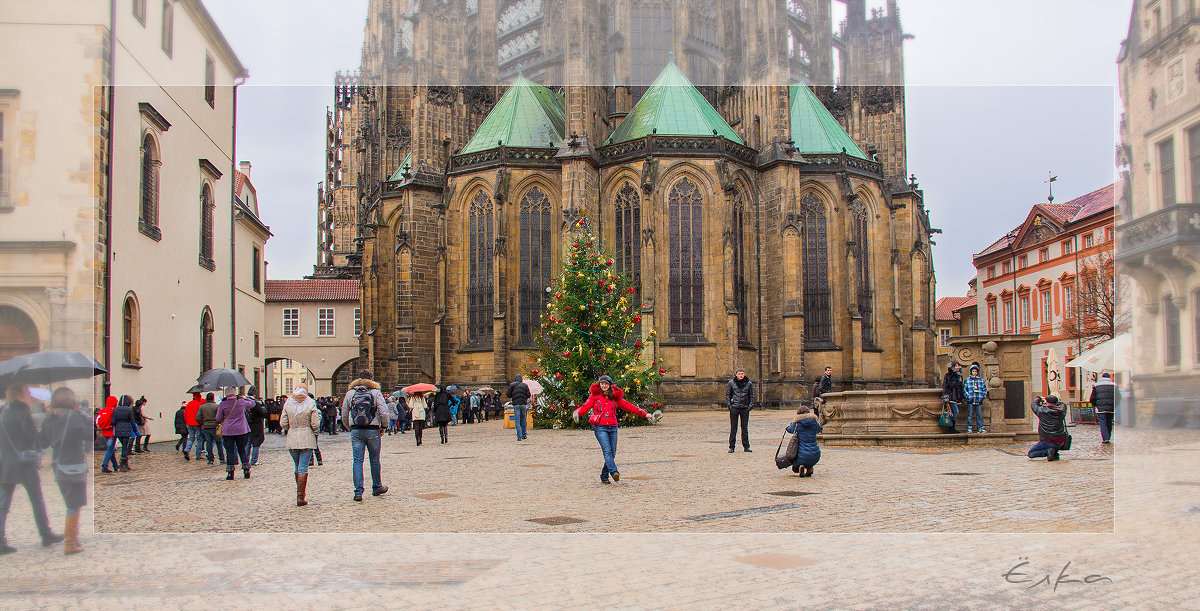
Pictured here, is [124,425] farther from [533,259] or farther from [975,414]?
[533,259]

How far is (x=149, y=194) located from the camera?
13.9 metres

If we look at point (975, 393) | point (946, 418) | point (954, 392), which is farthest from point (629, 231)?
point (975, 393)

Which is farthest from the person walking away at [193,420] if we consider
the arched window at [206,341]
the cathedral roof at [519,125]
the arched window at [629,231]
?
the cathedral roof at [519,125]

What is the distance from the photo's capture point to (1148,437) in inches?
222

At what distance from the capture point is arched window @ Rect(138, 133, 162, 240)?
37.4 ft

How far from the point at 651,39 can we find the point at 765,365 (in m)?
18.9

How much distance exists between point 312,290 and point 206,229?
32.5 metres

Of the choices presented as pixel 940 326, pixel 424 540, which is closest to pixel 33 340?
pixel 424 540

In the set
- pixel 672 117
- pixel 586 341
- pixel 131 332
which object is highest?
pixel 672 117

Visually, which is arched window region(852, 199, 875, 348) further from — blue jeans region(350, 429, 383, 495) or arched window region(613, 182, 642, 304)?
blue jeans region(350, 429, 383, 495)

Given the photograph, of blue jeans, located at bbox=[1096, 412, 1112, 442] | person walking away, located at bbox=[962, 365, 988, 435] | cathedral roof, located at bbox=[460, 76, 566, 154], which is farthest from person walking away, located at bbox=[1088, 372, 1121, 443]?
cathedral roof, located at bbox=[460, 76, 566, 154]

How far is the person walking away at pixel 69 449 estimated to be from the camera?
19.8ft

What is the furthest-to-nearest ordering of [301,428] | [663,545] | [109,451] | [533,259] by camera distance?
1. [533,259]
2. [109,451]
3. [301,428]
4. [663,545]

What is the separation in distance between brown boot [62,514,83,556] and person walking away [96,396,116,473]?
906 centimetres
